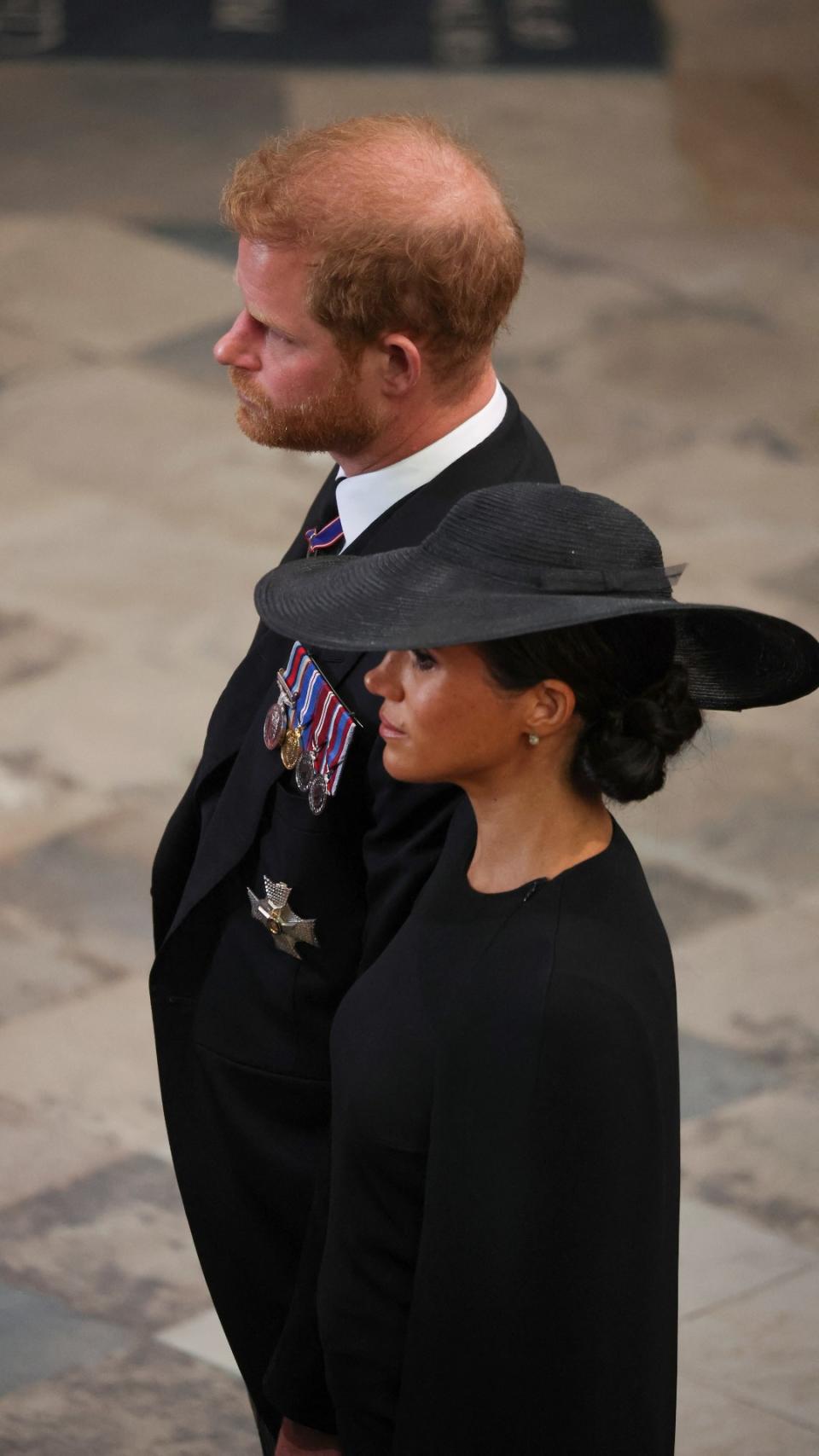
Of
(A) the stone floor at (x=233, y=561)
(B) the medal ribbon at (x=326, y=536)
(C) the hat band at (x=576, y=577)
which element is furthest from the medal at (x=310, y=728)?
(A) the stone floor at (x=233, y=561)

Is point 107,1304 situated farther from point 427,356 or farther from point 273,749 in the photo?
point 427,356

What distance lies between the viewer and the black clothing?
208 centimetres

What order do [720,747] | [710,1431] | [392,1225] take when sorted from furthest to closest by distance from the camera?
[720,747]
[710,1431]
[392,1225]

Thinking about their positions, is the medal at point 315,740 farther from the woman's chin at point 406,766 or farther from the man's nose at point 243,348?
the man's nose at point 243,348

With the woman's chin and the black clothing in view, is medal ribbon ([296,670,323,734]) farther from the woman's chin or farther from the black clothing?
the woman's chin

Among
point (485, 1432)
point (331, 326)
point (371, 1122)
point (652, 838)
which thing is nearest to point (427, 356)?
point (331, 326)

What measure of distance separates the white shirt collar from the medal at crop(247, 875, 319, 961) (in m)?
0.40

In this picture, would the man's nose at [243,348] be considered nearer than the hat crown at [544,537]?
No

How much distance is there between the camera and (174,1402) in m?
3.09

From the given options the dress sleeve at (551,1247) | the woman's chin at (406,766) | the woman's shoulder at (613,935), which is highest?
→ the woman's chin at (406,766)

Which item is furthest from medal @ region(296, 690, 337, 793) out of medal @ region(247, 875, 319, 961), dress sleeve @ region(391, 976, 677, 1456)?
dress sleeve @ region(391, 976, 677, 1456)

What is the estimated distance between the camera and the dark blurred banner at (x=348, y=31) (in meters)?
9.24

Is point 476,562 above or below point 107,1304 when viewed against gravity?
above

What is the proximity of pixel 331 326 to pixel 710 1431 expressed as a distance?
6.33 feet
